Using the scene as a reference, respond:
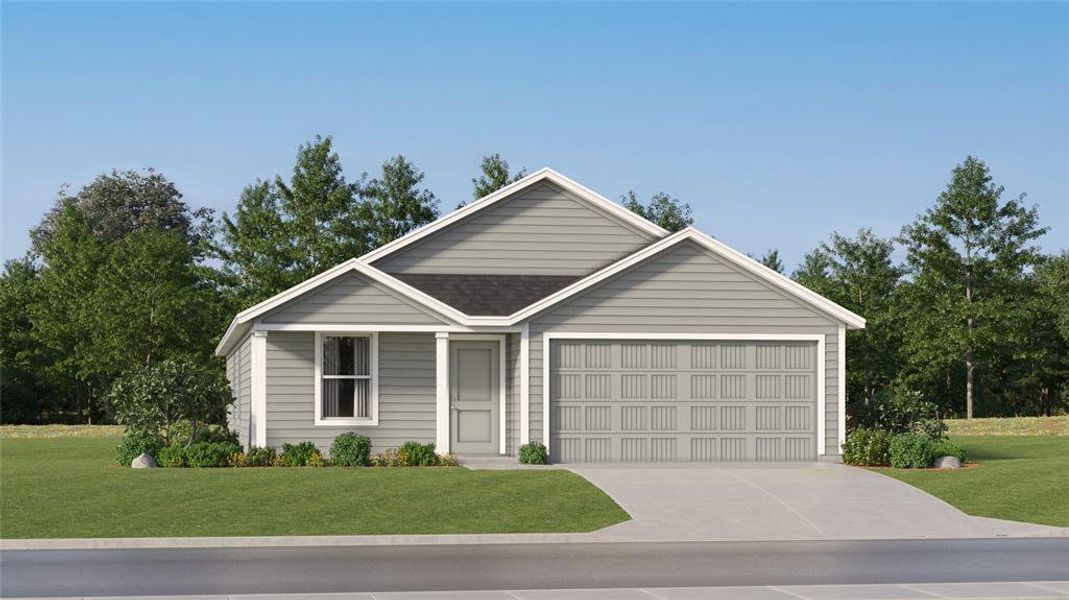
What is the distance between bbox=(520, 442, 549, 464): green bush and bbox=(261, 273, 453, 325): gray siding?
133 inches

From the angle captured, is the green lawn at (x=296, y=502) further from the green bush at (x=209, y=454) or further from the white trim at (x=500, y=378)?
the white trim at (x=500, y=378)

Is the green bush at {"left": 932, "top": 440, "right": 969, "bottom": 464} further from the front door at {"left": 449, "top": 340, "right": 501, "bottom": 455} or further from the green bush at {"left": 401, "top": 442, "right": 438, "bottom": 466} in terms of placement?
the green bush at {"left": 401, "top": 442, "right": 438, "bottom": 466}

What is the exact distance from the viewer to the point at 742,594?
13.9m

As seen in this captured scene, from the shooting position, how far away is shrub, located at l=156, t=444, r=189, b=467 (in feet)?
92.7

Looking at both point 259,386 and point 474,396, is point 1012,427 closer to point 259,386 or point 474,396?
point 474,396

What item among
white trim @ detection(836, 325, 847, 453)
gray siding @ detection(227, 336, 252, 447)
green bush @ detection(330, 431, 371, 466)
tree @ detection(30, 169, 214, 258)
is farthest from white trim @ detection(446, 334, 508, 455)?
tree @ detection(30, 169, 214, 258)

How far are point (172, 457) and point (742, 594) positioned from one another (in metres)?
17.2

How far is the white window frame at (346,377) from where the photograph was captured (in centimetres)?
2959

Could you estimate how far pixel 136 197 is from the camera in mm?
90625

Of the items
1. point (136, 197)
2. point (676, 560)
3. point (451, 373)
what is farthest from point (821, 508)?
point (136, 197)

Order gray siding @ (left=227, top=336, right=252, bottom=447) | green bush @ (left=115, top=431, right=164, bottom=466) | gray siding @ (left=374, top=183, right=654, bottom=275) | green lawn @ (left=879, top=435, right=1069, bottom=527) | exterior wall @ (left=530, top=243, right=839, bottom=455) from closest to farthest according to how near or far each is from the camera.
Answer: green lawn @ (left=879, top=435, right=1069, bottom=527) < green bush @ (left=115, top=431, right=164, bottom=466) < exterior wall @ (left=530, top=243, right=839, bottom=455) < gray siding @ (left=227, top=336, right=252, bottom=447) < gray siding @ (left=374, top=183, right=654, bottom=275)

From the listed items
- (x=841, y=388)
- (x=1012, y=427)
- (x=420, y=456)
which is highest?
(x=841, y=388)

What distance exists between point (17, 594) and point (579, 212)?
2085cm

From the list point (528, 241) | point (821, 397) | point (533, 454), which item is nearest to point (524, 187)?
point (528, 241)
